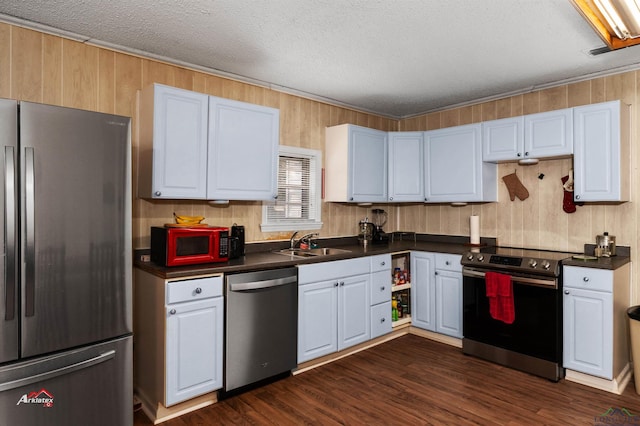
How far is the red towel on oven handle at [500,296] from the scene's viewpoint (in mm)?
3281

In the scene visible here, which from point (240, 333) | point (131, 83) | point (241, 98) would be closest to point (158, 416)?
point (240, 333)

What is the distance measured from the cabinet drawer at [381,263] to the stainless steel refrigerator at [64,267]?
223 cm

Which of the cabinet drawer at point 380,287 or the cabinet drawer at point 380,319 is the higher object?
the cabinet drawer at point 380,287

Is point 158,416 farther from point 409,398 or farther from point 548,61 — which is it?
point 548,61

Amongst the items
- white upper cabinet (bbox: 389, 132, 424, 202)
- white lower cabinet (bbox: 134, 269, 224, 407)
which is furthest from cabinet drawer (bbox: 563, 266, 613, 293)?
white lower cabinet (bbox: 134, 269, 224, 407)

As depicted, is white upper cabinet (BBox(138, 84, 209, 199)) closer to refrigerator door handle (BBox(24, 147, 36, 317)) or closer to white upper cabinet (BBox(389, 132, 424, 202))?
refrigerator door handle (BBox(24, 147, 36, 317))

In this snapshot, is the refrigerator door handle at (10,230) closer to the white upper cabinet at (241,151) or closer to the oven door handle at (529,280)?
the white upper cabinet at (241,151)

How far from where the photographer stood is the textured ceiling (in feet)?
7.61

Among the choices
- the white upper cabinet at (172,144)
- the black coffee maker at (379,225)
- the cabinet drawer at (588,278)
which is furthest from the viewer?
the black coffee maker at (379,225)

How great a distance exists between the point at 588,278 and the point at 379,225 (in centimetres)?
232

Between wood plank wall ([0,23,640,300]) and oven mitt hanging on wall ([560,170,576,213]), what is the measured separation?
2.6 inches

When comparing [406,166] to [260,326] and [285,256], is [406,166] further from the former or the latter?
[260,326]

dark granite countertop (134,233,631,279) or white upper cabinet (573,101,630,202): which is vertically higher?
white upper cabinet (573,101,630,202)

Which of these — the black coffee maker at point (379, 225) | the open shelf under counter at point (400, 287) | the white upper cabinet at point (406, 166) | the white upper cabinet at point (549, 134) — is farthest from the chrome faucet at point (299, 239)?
the white upper cabinet at point (549, 134)
